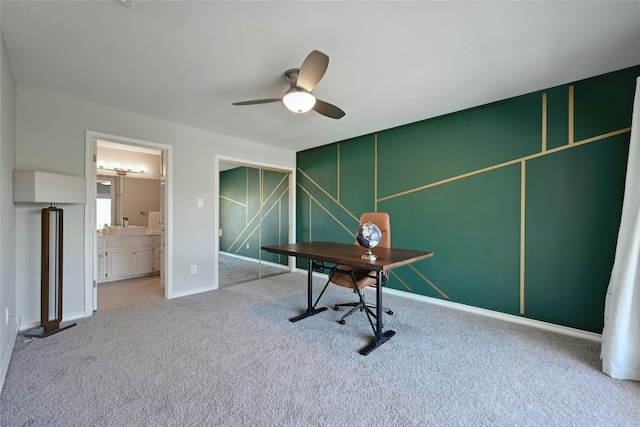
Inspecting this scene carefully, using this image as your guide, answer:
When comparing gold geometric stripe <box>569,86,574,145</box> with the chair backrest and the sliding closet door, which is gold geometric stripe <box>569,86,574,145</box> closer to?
the chair backrest

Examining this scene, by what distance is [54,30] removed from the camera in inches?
71.7

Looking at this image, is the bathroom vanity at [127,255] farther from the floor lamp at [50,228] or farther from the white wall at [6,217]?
the white wall at [6,217]

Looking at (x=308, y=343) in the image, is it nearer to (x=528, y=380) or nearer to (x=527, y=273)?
(x=528, y=380)

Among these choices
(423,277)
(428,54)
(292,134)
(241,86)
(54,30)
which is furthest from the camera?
(292,134)

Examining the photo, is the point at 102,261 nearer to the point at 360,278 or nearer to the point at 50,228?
the point at 50,228

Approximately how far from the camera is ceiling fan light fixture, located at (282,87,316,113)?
2.17 metres

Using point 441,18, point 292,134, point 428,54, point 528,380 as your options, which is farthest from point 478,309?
point 292,134

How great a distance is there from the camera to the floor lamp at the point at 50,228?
7.72 ft

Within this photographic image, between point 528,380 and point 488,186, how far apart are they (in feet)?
6.44

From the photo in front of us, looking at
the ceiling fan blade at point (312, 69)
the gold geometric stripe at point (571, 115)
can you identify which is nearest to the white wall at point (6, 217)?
the ceiling fan blade at point (312, 69)

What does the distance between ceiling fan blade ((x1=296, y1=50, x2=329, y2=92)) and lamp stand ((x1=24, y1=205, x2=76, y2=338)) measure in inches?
105

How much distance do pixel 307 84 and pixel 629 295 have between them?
2.78m


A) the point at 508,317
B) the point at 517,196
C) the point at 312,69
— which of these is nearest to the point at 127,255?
the point at 312,69

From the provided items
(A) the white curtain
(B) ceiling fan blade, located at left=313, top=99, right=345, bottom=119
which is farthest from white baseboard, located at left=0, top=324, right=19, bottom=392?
(A) the white curtain
